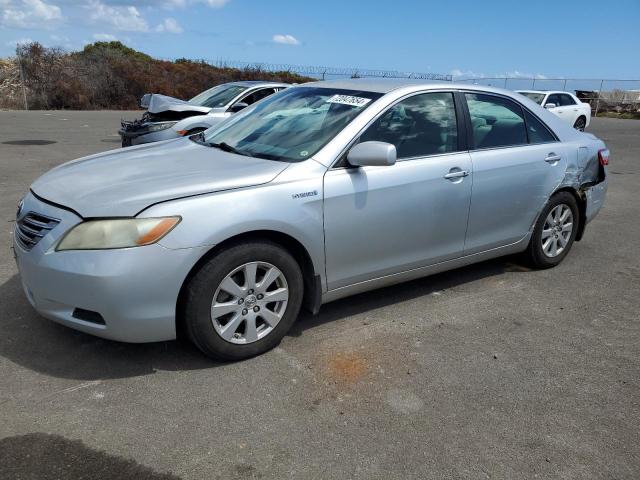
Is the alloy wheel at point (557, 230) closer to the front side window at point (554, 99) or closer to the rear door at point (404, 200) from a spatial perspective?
the rear door at point (404, 200)

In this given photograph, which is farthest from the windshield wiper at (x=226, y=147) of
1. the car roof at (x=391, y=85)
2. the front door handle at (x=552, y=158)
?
the front door handle at (x=552, y=158)

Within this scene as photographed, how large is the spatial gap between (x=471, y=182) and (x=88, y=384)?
2906 mm

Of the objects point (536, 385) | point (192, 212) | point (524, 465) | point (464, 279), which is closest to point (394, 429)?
point (524, 465)

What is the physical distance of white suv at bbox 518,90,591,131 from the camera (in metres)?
18.0

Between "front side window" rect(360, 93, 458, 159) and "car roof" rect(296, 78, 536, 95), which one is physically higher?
"car roof" rect(296, 78, 536, 95)

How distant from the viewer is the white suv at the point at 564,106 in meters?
18.0

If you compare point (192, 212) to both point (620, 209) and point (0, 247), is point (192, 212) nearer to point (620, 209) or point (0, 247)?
point (0, 247)

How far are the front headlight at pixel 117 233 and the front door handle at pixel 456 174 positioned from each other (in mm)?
2021

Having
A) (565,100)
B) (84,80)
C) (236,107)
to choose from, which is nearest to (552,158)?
(236,107)

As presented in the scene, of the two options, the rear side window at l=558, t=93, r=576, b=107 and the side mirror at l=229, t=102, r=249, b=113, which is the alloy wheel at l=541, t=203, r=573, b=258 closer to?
the side mirror at l=229, t=102, r=249, b=113

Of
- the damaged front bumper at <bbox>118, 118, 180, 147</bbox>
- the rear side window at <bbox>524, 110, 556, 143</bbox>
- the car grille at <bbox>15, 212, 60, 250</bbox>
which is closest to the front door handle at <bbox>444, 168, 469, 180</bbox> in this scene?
the rear side window at <bbox>524, 110, 556, 143</bbox>

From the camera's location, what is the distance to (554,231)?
5121mm

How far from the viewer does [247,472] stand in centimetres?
253

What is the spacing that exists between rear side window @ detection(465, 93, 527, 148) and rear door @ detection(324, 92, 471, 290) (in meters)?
0.22
